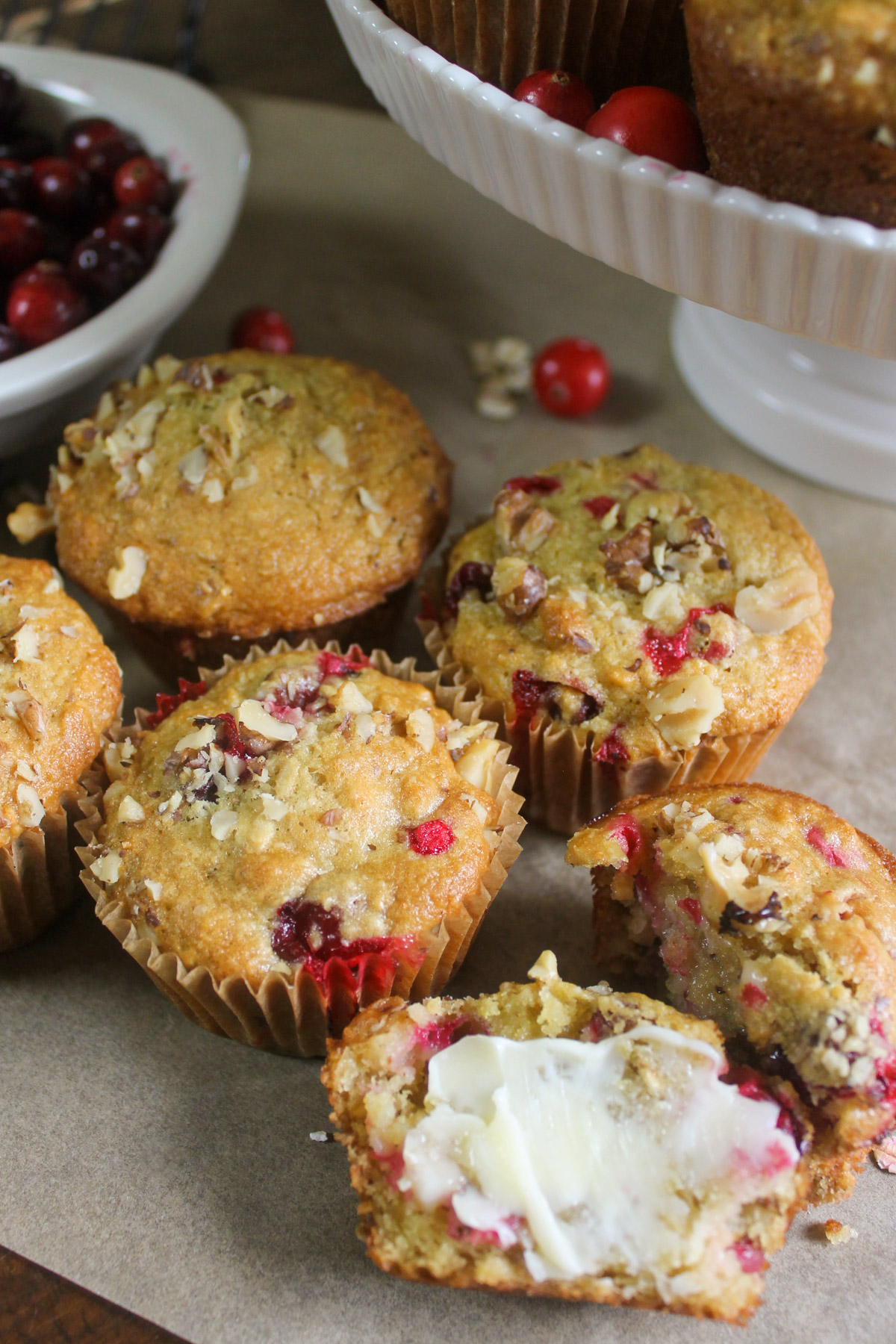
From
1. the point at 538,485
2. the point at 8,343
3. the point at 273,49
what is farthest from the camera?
the point at 273,49

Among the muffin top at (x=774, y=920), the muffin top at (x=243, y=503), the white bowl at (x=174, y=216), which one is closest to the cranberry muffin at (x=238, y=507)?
the muffin top at (x=243, y=503)

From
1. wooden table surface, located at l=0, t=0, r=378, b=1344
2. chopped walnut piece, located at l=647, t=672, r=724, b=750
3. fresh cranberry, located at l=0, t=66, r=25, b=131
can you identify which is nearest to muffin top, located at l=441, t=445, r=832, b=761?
chopped walnut piece, located at l=647, t=672, r=724, b=750

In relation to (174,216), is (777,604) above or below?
below

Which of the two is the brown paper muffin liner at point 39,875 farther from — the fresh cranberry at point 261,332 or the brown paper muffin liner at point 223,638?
the fresh cranberry at point 261,332

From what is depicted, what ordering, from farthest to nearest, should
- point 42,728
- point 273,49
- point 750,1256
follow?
point 273,49
point 42,728
point 750,1256

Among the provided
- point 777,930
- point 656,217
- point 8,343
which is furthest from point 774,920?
point 8,343

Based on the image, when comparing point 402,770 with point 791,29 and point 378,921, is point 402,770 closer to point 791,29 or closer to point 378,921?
point 378,921

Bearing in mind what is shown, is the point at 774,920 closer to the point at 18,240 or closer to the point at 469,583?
the point at 469,583
